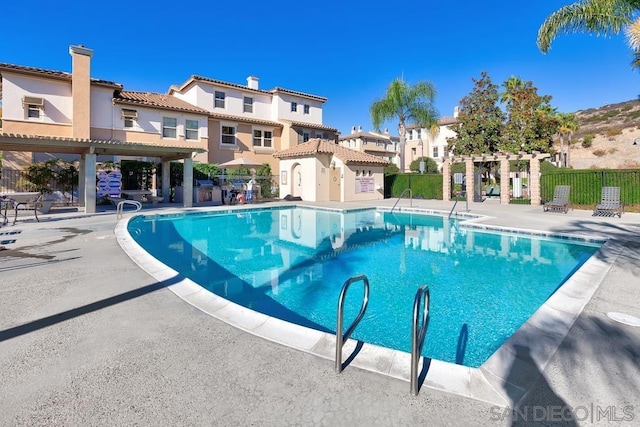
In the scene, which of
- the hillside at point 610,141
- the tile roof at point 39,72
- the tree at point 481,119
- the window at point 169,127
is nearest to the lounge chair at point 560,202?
the tree at point 481,119

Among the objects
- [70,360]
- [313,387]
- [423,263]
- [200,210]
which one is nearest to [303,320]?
[313,387]

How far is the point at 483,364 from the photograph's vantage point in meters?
3.14

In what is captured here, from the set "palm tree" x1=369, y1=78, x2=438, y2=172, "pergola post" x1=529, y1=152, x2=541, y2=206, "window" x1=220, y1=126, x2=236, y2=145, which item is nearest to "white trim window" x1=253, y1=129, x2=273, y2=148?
"window" x1=220, y1=126, x2=236, y2=145

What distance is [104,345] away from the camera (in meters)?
3.46

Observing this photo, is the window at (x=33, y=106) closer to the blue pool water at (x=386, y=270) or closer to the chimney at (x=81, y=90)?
the chimney at (x=81, y=90)

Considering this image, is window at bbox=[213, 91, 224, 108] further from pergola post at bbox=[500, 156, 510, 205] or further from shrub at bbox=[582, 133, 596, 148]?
shrub at bbox=[582, 133, 596, 148]

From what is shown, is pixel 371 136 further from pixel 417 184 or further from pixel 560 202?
pixel 560 202

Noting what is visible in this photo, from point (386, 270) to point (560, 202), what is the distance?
47.1ft

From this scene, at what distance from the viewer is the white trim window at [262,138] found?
98.2ft

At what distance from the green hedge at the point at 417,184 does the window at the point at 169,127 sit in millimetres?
17987

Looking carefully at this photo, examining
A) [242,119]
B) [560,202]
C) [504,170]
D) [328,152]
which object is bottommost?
[560,202]

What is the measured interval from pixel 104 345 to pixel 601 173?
77.6ft

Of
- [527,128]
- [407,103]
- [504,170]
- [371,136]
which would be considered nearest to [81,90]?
[407,103]

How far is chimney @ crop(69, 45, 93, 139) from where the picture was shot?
68.6 feet
